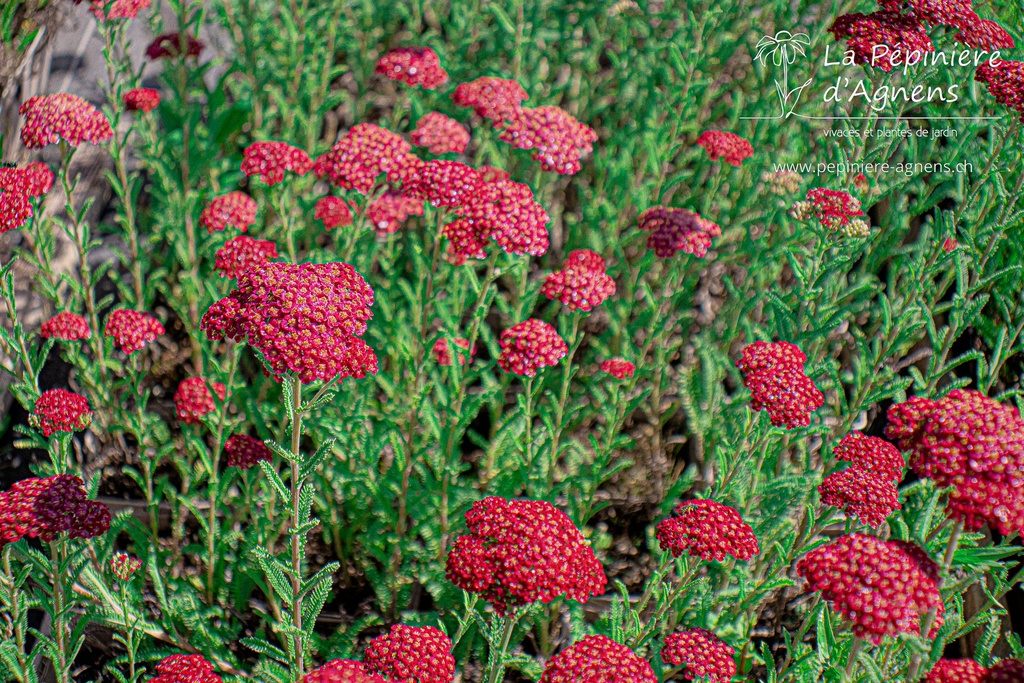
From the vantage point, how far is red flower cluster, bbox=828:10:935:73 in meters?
2.39

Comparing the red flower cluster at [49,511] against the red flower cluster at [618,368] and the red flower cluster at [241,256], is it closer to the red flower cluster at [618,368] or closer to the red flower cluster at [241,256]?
the red flower cluster at [241,256]

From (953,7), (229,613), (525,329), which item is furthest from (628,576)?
(953,7)

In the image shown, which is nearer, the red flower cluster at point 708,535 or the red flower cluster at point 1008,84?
the red flower cluster at point 708,535

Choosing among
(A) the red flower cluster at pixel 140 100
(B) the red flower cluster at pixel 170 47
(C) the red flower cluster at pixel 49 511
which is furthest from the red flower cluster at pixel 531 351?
(B) the red flower cluster at pixel 170 47

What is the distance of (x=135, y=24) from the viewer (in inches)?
177

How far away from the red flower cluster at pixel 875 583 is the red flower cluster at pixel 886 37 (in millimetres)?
1675

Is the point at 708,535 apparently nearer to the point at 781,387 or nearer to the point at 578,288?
the point at 781,387

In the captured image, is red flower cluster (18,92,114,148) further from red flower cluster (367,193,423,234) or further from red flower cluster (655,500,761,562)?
red flower cluster (655,500,761,562)

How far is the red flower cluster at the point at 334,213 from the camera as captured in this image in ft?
8.99

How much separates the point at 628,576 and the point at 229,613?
139 centimetres

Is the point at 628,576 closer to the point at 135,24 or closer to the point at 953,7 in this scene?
the point at 953,7

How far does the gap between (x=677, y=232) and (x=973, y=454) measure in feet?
4.21

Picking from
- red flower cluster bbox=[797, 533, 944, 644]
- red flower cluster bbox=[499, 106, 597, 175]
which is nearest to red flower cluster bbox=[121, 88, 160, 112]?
red flower cluster bbox=[499, 106, 597, 175]

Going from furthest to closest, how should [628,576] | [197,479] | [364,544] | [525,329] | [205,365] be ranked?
[205,365] → [628,576] → [364,544] → [197,479] → [525,329]
